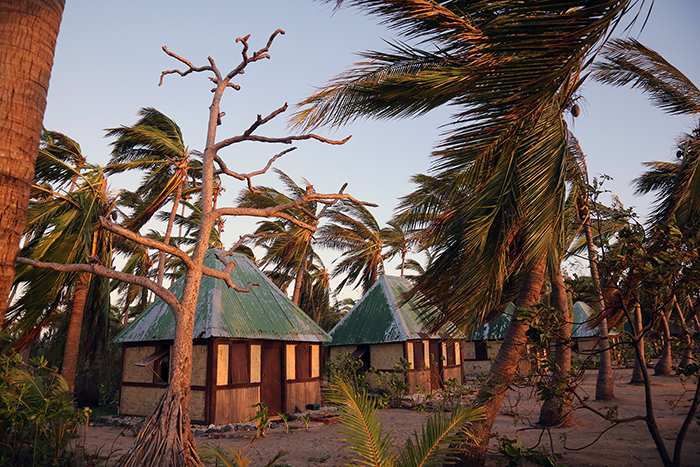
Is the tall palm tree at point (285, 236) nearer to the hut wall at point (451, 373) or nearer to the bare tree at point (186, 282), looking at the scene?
the hut wall at point (451, 373)

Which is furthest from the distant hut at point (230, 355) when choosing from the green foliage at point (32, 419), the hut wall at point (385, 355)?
the green foliage at point (32, 419)

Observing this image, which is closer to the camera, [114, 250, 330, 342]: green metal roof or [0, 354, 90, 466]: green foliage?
[0, 354, 90, 466]: green foliage

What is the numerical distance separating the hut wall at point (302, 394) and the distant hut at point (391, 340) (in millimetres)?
3622

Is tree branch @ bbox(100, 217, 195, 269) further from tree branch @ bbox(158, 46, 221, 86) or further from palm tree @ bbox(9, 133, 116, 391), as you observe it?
tree branch @ bbox(158, 46, 221, 86)

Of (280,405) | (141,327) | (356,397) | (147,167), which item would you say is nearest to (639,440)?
(356,397)

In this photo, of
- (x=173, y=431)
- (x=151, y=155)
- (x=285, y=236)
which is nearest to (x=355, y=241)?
(x=285, y=236)

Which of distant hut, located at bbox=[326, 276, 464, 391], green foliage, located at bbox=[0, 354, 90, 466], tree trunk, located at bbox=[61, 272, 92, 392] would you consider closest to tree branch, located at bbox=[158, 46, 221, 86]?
green foliage, located at bbox=[0, 354, 90, 466]

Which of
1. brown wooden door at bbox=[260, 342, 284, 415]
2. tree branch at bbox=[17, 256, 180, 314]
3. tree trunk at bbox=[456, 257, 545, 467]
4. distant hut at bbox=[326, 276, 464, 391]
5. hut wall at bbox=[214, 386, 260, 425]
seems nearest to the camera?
tree branch at bbox=[17, 256, 180, 314]

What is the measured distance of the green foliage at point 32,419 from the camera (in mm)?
6131

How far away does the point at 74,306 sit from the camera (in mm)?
12375

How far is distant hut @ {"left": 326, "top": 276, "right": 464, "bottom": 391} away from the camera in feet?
59.5

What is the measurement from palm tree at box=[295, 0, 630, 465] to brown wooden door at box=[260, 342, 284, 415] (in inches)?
315

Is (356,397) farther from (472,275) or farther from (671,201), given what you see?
(671,201)

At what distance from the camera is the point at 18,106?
310 cm
